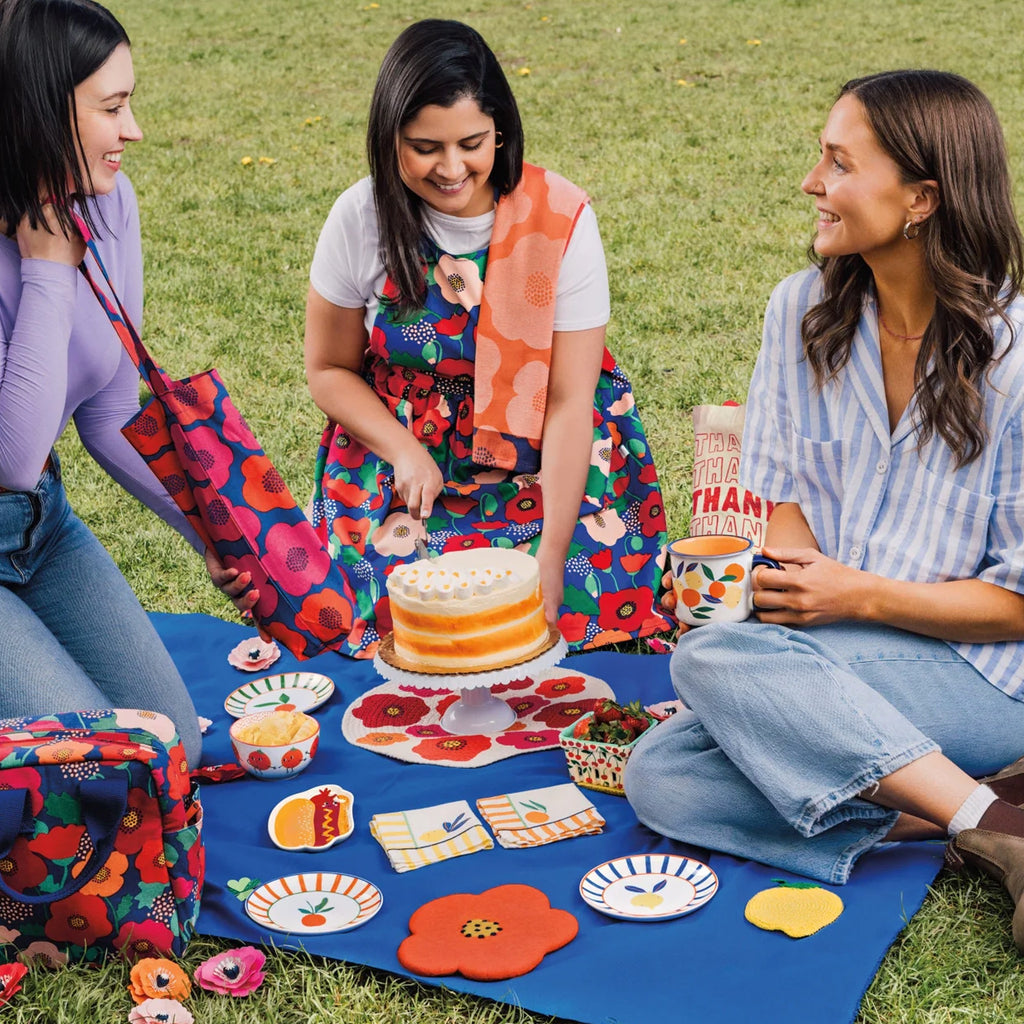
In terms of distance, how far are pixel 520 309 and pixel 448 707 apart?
1.19 metres

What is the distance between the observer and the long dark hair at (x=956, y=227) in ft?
9.29

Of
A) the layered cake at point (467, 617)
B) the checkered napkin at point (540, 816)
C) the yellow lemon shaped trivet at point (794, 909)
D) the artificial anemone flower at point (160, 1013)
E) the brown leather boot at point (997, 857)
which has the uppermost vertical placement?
the layered cake at point (467, 617)

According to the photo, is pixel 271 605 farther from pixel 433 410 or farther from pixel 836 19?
pixel 836 19

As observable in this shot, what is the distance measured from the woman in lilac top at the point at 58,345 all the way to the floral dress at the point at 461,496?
83 centimetres

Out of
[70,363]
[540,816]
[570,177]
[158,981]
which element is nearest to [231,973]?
[158,981]

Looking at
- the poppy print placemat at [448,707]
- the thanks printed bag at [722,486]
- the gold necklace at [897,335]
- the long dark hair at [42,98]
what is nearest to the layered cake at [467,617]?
the poppy print placemat at [448,707]

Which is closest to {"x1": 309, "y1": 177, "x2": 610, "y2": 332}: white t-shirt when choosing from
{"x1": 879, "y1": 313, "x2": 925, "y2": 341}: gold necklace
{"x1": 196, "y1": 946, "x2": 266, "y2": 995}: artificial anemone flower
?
{"x1": 879, "y1": 313, "x2": 925, "y2": 341}: gold necklace

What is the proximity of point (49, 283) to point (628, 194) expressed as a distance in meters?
6.55

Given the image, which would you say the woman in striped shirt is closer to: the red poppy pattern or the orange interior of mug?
the orange interior of mug

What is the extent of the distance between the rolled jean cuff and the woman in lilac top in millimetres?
1628

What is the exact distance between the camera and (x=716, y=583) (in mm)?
2975

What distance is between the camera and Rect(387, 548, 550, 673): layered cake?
337cm

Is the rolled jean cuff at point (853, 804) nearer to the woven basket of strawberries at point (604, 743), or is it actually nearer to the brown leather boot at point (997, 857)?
the brown leather boot at point (997, 857)

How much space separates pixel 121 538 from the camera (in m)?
5.06
